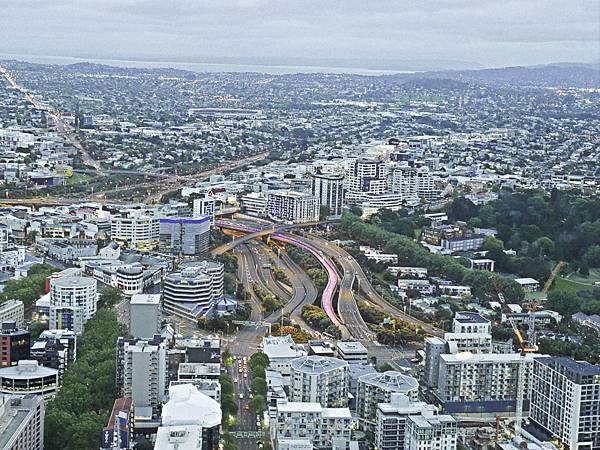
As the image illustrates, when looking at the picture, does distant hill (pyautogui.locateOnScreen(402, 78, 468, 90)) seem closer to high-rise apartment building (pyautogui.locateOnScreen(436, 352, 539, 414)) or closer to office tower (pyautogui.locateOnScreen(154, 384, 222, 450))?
high-rise apartment building (pyautogui.locateOnScreen(436, 352, 539, 414))

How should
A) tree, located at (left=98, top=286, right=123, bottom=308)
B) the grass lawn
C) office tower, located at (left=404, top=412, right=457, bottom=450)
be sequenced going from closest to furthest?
office tower, located at (left=404, top=412, right=457, bottom=450) < tree, located at (left=98, top=286, right=123, bottom=308) < the grass lawn

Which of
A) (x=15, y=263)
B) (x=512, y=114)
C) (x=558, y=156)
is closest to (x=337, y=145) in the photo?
(x=558, y=156)

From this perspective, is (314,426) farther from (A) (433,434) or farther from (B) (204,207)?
(B) (204,207)

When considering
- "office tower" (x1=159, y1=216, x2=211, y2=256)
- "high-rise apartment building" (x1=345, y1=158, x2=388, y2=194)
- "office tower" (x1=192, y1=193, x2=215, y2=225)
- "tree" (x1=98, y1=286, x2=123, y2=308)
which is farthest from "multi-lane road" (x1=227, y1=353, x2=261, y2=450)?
"high-rise apartment building" (x1=345, y1=158, x2=388, y2=194)

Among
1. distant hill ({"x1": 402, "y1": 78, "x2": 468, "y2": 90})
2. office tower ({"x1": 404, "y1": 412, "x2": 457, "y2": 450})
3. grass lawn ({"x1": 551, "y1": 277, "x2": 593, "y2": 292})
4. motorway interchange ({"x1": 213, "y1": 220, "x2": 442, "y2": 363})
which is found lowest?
grass lawn ({"x1": 551, "y1": 277, "x2": 593, "y2": 292})

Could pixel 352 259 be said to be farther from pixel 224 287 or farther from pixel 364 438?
pixel 364 438

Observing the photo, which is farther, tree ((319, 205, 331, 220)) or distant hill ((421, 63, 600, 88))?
distant hill ((421, 63, 600, 88))
